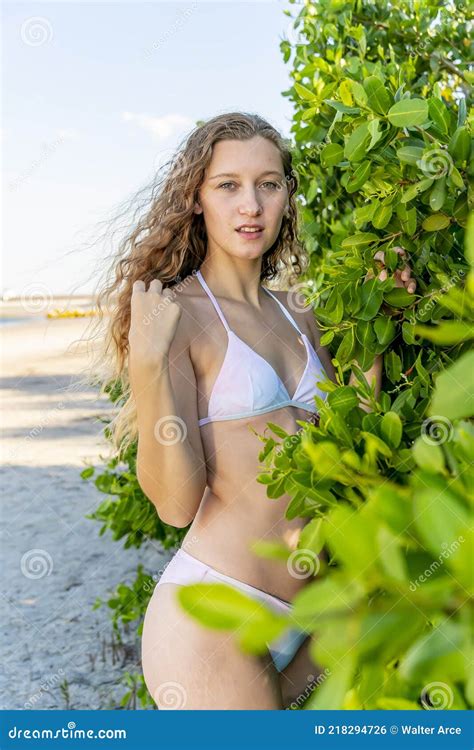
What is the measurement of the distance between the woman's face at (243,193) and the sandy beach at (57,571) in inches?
22.9

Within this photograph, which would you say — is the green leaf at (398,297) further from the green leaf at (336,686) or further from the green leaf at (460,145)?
the green leaf at (336,686)

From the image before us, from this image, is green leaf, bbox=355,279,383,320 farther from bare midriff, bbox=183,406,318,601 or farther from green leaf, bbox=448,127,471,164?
bare midriff, bbox=183,406,318,601

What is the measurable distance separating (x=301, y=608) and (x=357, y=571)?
3 centimetres

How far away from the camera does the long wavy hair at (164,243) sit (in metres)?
2.12

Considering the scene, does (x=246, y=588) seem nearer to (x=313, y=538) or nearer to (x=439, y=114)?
(x=313, y=538)

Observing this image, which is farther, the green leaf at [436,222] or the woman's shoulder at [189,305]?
the woman's shoulder at [189,305]

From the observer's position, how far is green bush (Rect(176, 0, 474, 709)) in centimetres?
41

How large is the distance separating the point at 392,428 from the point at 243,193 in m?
1.10

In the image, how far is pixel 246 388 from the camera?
1.91 meters

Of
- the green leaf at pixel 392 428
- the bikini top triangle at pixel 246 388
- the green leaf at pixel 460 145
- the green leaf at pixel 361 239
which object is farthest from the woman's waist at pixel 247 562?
the green leaf at pixel 460 145

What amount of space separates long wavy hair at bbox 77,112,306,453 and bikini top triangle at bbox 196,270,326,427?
26cm

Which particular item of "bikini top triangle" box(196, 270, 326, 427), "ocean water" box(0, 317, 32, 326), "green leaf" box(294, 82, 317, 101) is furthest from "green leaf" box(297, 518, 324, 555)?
"ocean water" box(0, 317, 32, 326)

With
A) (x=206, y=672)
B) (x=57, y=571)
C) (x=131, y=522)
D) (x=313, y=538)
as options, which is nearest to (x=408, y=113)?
(x=313, y=538)
